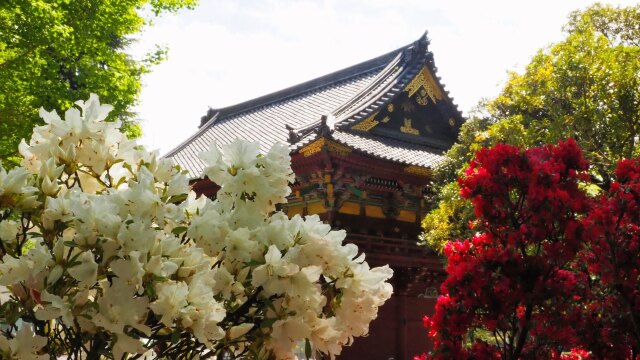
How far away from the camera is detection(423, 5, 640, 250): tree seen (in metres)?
7.61

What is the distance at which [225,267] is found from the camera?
65.0 inches

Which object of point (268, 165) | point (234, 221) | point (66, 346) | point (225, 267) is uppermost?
point (268, 165)

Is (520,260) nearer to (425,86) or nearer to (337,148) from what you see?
(337,148)

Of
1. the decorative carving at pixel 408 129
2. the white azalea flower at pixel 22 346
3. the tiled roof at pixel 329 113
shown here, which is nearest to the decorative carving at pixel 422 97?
the tiled roof at pixel 329 113

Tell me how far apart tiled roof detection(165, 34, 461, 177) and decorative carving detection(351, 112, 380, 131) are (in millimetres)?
125

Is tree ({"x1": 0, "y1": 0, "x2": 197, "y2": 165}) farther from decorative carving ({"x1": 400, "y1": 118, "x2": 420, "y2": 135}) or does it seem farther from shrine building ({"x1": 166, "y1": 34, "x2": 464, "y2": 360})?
decorative carving ({"x1": 400, "y1": 118, "x2": 420, "y2": 135})

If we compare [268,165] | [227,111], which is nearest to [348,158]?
[268,165]

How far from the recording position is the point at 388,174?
38.6ft

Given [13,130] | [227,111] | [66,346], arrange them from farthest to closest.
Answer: [227,111], [13,130], [66,346]

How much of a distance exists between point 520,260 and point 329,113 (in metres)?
7.86

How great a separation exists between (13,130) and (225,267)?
23.4 ft

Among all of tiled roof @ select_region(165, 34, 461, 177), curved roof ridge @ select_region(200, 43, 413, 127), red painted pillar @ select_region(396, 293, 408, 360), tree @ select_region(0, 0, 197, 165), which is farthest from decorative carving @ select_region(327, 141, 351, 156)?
curved roof ridge @ select_region(200, 43, 413, 127)

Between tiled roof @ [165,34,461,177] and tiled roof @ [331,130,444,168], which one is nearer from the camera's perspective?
tiled roof @ [331,130,444,168]

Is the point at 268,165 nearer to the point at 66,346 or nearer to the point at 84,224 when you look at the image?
the point at 84,224
